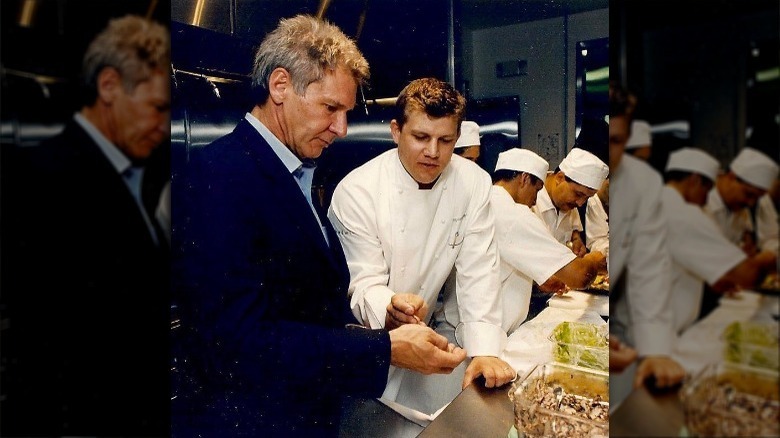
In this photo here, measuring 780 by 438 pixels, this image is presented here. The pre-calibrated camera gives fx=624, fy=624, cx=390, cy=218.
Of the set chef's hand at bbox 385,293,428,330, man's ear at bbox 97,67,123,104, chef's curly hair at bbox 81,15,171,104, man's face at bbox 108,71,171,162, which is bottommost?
chef's hand at bbox 385,293,428,330

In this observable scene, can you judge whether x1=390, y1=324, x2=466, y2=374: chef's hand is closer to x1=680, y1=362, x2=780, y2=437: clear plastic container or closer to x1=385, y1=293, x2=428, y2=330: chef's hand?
x1=385, y1=293, x2=428, y2=330: chef's hand

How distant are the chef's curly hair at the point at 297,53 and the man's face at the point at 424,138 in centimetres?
22

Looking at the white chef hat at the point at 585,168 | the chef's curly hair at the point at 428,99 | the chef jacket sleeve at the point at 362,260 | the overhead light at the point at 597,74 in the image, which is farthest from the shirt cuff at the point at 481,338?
the overhead light at the point at 597,74

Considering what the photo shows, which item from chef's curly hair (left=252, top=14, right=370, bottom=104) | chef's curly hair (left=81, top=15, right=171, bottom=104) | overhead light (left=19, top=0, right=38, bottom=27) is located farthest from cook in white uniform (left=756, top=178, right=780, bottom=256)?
overhead light (left=19, top=0, right=38, bottom=27)

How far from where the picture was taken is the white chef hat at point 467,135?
148cm

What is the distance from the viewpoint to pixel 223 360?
1.43 m

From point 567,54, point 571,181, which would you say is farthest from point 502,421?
point 567,54

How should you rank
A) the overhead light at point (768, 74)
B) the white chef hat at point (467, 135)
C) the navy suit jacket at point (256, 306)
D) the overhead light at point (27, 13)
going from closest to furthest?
1. the overhead light at point (768, 74)
2. the overhead light at point (27, 13)
3. the navy suit jacket at point (256, 306)
4. the white chef hat at point (467, 135)

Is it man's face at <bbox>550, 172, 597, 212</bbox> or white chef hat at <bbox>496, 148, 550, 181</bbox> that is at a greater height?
white chef hat at <bbox>496, 148, 550, 181</bbox>

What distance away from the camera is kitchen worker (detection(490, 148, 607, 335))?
1471mm

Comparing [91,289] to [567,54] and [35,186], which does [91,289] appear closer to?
[35,186]

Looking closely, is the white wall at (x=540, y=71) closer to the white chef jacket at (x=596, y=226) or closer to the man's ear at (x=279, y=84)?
the white chef jacket at (x=596, y=226)

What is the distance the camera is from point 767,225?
891mm

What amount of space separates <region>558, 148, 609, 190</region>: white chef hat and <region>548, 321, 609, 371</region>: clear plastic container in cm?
34
